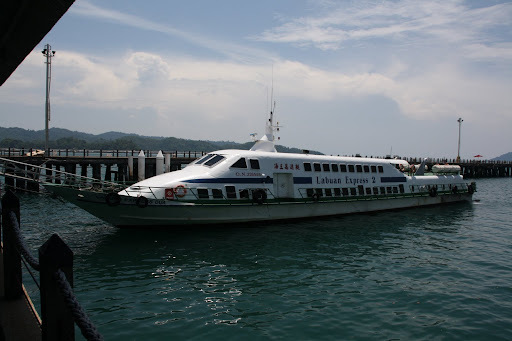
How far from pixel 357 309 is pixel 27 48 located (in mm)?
11429

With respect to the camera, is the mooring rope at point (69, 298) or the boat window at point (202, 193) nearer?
the mooring rope at point (69, 298)

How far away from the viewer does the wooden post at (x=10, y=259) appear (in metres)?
6.32

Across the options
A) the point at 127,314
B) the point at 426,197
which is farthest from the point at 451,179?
the point at 127,314

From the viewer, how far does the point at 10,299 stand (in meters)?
6.48

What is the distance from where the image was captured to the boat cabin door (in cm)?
2498

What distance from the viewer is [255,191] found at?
2352cm

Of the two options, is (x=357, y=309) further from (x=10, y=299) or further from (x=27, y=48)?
(x=27, y=48)

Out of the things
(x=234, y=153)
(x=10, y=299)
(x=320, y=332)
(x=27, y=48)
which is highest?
→ (x=27, y=48)

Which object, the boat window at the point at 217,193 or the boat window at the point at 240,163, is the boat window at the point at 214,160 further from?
the boat window at the point at 217,193

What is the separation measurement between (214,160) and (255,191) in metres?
3.32

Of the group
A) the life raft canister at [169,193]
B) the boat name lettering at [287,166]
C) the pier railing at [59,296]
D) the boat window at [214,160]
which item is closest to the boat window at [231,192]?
the boat window at [214,160]

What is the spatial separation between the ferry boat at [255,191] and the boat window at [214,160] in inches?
2.9

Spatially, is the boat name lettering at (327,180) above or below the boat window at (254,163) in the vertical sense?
below

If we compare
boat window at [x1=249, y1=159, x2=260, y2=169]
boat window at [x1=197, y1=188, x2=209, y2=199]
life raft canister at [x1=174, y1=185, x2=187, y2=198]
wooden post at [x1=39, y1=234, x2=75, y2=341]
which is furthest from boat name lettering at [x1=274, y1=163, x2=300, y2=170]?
wooden post at [x1=39, y1=234, x2=75, y2=341]
